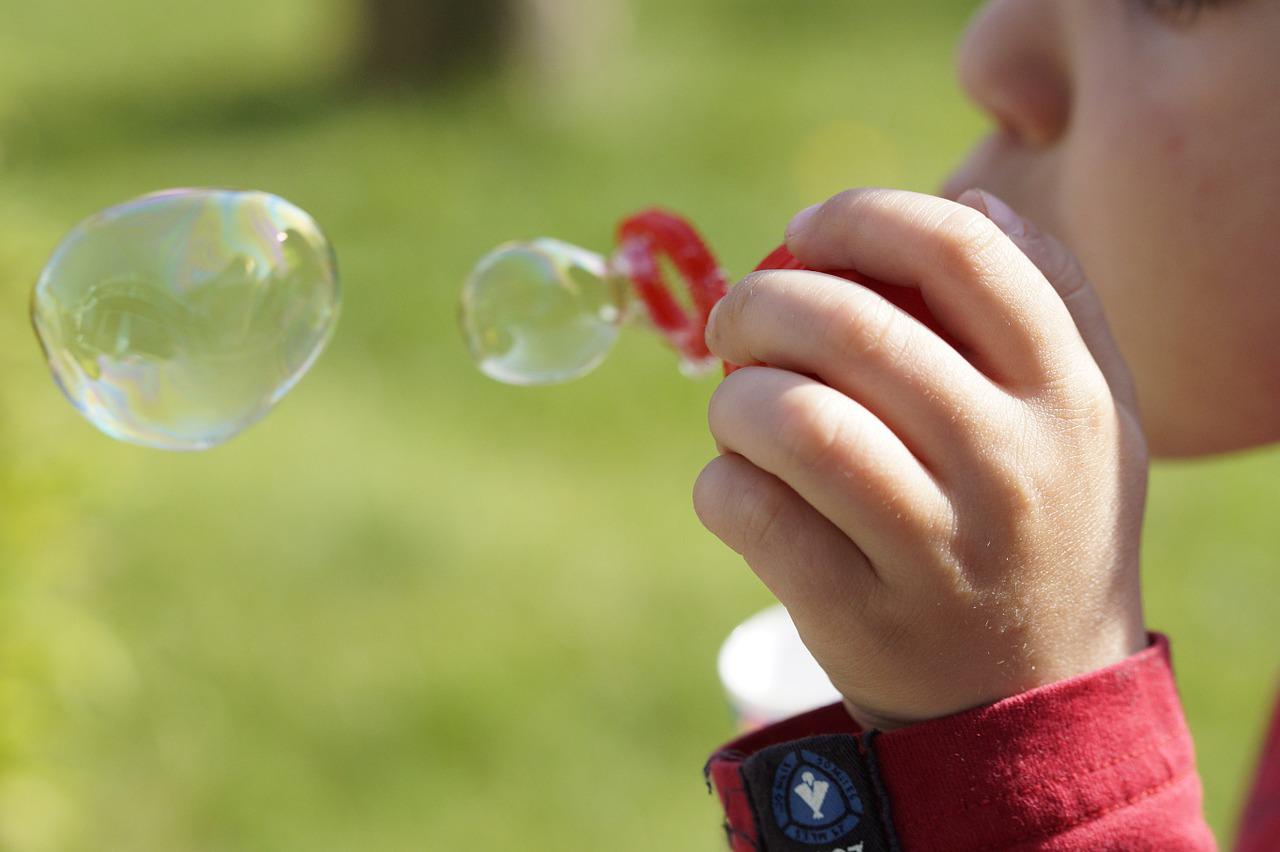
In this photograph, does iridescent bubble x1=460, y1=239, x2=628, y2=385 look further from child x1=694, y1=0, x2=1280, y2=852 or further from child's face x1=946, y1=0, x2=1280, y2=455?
child x1=694, y1=0, x2=1280, y2=852

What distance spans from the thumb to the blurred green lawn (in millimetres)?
1300

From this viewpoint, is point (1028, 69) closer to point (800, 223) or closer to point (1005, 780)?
point (800, 223)

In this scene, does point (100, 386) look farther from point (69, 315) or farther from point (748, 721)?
point (748, 721)

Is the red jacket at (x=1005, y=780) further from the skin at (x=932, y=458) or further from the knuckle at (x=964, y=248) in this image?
the knuckle at (x=964, y=248)

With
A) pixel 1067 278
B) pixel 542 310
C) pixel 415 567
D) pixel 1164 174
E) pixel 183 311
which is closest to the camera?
pixel 1067 278

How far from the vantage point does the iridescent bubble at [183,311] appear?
1.05 meters

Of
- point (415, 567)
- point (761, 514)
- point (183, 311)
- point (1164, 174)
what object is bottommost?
point (761, 514)

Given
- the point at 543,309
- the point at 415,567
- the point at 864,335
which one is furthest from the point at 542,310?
the point at 415,567

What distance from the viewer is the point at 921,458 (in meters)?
0.73

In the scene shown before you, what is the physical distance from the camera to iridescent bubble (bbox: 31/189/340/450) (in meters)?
1.05

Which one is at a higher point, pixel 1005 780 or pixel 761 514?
pixel 761 514

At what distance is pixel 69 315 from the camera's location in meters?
1.05

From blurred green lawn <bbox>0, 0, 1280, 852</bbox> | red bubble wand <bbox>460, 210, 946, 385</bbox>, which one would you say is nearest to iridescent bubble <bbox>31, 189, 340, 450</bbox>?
red bubble wand <bbox>460, 210, 946, 385</bbox>

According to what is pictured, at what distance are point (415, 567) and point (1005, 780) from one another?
5.66 feet
